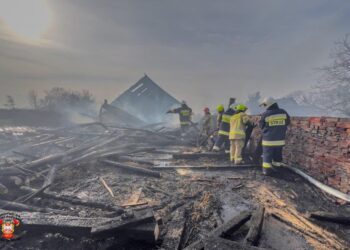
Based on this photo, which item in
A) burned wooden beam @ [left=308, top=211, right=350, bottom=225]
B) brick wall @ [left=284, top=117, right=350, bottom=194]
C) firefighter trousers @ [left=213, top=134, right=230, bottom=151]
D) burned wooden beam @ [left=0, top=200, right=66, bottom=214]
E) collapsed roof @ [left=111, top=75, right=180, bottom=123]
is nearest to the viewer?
burned wooden beam @ [left=308, top=211, right=350, bottom=225]

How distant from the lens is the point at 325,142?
4215mm

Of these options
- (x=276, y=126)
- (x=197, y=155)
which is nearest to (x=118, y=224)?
(x=276, y=126)

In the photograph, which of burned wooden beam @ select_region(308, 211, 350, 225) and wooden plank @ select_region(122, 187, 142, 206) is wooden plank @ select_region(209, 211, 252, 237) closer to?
burned wooden beam @ select_region(308, 211, 350, 225)

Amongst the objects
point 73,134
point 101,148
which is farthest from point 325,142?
point 73,134

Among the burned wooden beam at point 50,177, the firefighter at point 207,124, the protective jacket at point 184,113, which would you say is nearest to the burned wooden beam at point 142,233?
the burned wooden beam at point 50,177

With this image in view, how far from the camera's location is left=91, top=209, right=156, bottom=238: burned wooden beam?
7.84 feet

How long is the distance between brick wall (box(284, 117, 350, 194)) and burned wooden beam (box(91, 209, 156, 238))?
12.7 ft

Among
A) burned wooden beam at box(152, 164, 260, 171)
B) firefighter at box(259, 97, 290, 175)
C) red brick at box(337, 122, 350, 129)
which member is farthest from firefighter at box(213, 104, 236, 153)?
red brick at box(337, 122, 350, 129)

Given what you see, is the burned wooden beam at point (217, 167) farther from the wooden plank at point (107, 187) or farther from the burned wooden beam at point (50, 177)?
the burned wooden beam at point (50, 177)

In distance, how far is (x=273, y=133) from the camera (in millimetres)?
5098

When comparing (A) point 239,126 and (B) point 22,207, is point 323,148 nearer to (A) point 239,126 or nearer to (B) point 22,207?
(A) point 239,126

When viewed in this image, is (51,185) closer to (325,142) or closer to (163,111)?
(325,142)

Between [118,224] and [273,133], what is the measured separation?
4344mm

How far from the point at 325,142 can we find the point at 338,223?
173cm
